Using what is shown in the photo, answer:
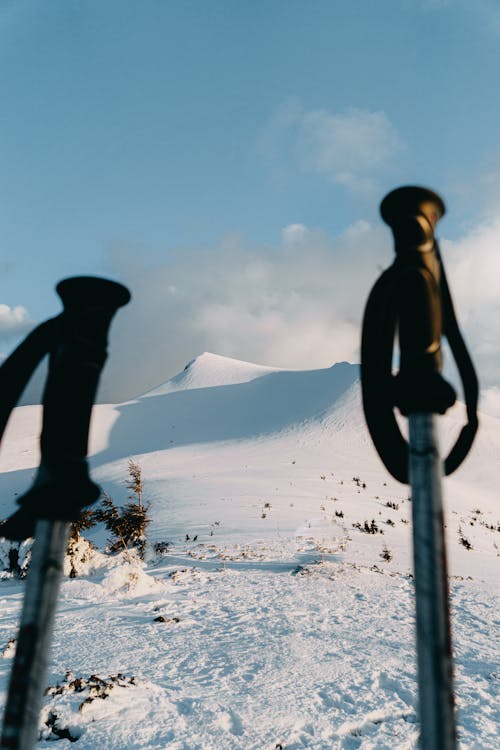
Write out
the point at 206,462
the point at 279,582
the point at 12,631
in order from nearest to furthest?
the point at 12,631 → the point at 279,582 → the point at 206,462

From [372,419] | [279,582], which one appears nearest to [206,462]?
[279,582]

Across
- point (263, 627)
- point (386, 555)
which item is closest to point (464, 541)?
point (386, 555)

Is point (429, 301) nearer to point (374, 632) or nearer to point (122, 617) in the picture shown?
point (374, 632)

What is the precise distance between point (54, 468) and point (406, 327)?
1.06 meters

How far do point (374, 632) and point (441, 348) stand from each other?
6031mm

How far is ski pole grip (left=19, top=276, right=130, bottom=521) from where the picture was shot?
4.36 feet

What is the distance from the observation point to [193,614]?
7.00 m

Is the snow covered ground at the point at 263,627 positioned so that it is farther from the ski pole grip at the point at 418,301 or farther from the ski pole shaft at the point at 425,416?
the ski pole grip at the point at 418,301

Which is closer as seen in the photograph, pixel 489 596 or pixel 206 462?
pixel 489 596

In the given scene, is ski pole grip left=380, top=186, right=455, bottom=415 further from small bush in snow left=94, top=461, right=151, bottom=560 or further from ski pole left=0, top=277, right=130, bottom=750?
small bush in snow left=94, top=461, right=151, bottom=560

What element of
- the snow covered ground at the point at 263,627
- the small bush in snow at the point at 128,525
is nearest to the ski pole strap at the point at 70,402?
the snow covered ground at the point at 263,627

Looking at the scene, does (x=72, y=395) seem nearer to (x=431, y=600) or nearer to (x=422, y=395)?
(x=422, y=395)

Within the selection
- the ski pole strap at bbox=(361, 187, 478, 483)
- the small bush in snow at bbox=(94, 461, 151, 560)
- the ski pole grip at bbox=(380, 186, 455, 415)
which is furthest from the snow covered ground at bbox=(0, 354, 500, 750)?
the ski pole grip at bbox=(380, 186, 455, 415)

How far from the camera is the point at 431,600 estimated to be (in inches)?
49.1
